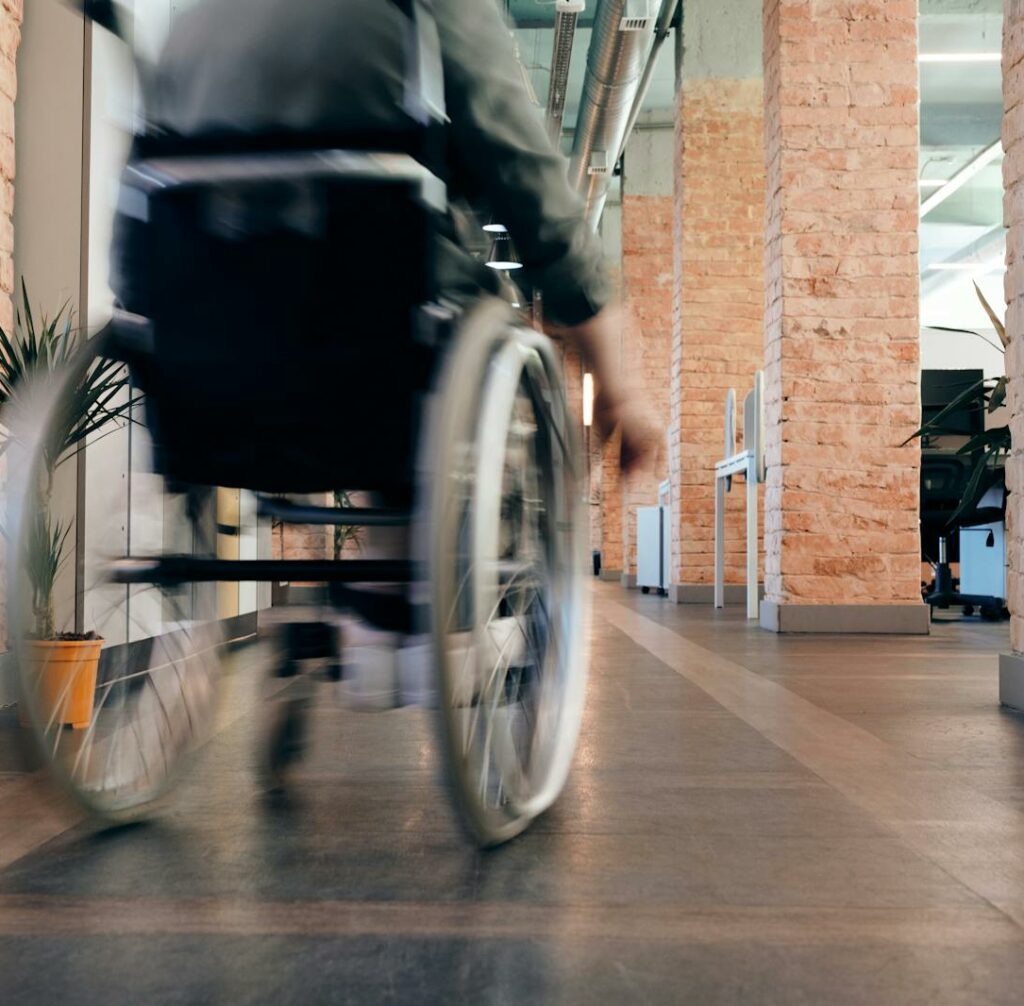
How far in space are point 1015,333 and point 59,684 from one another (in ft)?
7.20

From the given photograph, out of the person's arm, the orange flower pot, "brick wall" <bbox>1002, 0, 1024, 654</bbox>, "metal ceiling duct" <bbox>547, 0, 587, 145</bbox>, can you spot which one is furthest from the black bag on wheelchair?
"metal ceiling duct" <bbox>547, 0, 587, 145</bbox>

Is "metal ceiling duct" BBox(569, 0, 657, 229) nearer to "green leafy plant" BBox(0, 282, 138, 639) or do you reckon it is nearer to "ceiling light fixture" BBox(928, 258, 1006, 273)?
"green leafy plant" BBox(0, 282, 138, 639)

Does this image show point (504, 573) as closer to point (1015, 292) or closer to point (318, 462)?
point (318, 462)

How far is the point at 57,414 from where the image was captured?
142 centimetres

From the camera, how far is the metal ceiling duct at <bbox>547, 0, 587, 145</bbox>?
22.9 ft

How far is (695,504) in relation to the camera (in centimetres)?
761

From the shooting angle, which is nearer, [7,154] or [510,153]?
[510,153]

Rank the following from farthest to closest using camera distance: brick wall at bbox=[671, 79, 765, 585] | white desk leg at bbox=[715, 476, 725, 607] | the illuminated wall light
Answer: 1. brick wall at bbox=[671, 79, 765, 585]
2. white desk leg at bbox=[715, 476, 725, 607]
3. the illuminated wall light

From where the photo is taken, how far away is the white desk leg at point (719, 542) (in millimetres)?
6789

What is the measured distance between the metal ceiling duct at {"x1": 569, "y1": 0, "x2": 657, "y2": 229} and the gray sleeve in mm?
4115

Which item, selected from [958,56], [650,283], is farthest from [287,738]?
[650,283]

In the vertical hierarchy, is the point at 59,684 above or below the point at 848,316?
below

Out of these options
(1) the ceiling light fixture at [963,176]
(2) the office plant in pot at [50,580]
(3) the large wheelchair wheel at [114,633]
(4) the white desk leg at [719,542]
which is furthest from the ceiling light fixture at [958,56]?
(3) the large wheelchair wheel at [114,633]

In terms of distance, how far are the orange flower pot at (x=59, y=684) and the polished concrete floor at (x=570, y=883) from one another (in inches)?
6.2
